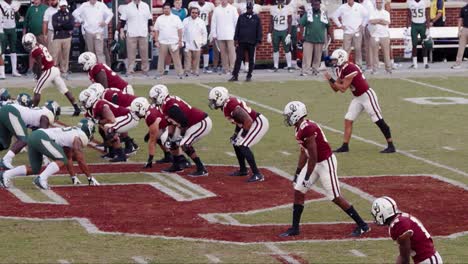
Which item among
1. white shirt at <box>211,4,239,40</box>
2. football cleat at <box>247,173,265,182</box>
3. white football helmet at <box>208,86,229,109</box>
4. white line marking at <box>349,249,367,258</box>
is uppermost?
white shirt at <box>211,4,239,40</box>

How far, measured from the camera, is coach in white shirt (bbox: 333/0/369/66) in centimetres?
3203

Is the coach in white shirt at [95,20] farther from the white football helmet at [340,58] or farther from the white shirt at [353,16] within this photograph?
the white football helmet at [340,58]

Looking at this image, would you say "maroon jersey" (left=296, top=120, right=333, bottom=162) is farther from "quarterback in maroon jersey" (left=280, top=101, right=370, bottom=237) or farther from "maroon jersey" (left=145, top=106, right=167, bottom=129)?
"maroon jersey" (left=145, top=106, right=167, bottom=129)

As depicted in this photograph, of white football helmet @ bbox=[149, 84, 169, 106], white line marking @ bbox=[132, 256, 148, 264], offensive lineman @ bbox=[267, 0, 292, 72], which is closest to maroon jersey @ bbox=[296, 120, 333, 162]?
white line marking @ bbox=[132, 256, 148, 264]

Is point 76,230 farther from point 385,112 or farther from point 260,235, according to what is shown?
point 385,112

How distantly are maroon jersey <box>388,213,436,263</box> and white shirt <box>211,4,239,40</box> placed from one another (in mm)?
18894

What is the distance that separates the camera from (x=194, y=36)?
31719 millimetres

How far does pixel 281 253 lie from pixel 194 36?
1687cm

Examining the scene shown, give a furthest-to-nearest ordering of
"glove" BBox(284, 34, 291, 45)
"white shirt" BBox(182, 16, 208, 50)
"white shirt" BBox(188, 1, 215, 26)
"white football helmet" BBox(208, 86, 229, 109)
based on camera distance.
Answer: "white shirt" BBox(188, 1, 215, 26)
"glove" BBox(284, 34, 291, 45)
"white shirt" BBox(182, 16, 208, 50)
"white football helmet" BBox(208, 86, 229, 109)

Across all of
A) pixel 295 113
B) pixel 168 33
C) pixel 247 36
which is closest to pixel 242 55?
pixel 247 36

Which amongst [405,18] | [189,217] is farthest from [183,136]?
[405,18]

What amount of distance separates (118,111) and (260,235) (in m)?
5.65

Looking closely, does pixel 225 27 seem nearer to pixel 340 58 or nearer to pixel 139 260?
pixel 340 58

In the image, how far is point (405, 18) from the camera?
119 feet
